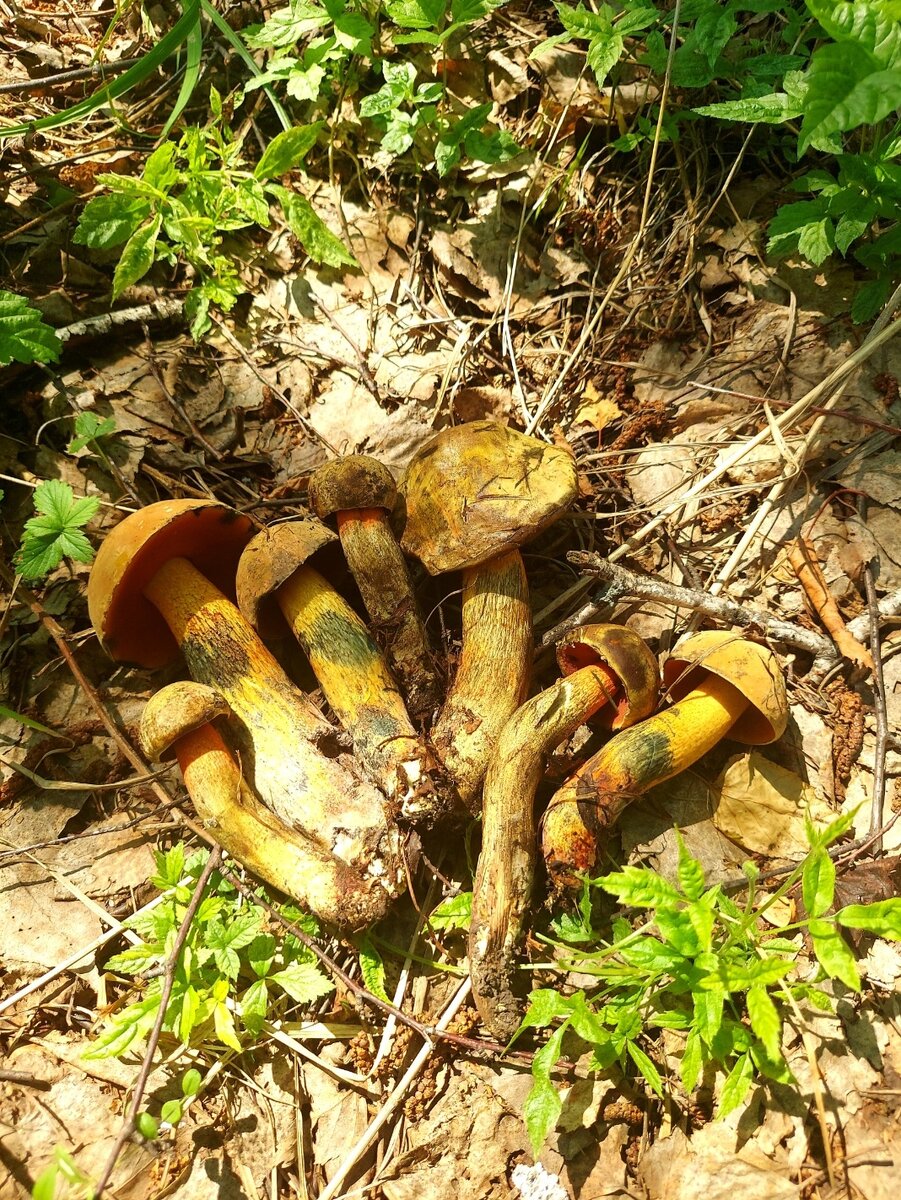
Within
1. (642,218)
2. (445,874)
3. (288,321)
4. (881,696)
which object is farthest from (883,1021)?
(288,321)

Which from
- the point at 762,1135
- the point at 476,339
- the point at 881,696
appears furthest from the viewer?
the point at 476,339

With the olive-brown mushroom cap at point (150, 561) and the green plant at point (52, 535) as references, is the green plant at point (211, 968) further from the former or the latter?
the green plant at point (52, 535)

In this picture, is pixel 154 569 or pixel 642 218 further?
pixel 642 218

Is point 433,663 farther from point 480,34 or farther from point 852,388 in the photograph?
point 480,34

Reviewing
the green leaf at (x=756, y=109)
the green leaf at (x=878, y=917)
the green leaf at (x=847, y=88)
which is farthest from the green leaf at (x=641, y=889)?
the green leaf at (x=756, y=109)

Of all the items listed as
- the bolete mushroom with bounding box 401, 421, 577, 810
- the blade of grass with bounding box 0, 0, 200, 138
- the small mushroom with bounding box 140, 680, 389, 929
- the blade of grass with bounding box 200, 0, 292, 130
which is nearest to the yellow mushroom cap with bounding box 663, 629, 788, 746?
the bolete mushroom with bounding box 401, 421, 577, 810
